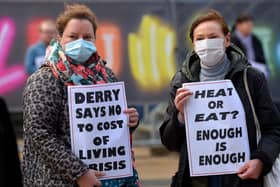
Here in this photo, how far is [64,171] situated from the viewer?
400 centimetres

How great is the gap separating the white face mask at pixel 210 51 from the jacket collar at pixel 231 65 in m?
0.06

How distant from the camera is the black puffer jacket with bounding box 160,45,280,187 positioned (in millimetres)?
4172

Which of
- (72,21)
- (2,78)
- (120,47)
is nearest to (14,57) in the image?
(2,78)

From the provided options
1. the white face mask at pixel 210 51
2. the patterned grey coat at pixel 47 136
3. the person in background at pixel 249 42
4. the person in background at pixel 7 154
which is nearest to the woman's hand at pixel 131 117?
the patterned grey coat at pixel 47 136

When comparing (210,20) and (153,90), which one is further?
(153,90)

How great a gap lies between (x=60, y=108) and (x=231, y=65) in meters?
0.96

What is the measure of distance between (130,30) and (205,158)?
21.0 feet

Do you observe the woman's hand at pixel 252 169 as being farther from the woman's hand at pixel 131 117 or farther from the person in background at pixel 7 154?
the person in background at pixel 7 154

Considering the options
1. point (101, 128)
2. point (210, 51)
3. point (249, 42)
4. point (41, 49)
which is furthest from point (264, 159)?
point (249, 42)

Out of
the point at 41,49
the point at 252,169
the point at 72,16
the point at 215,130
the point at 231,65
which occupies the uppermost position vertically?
the point at 72,16

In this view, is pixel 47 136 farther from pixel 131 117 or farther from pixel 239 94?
pixel 239 94

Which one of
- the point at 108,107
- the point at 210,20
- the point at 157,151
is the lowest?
the point at 157,151

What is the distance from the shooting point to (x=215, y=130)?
4234mm

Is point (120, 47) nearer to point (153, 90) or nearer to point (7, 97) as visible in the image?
point (153, 90)
